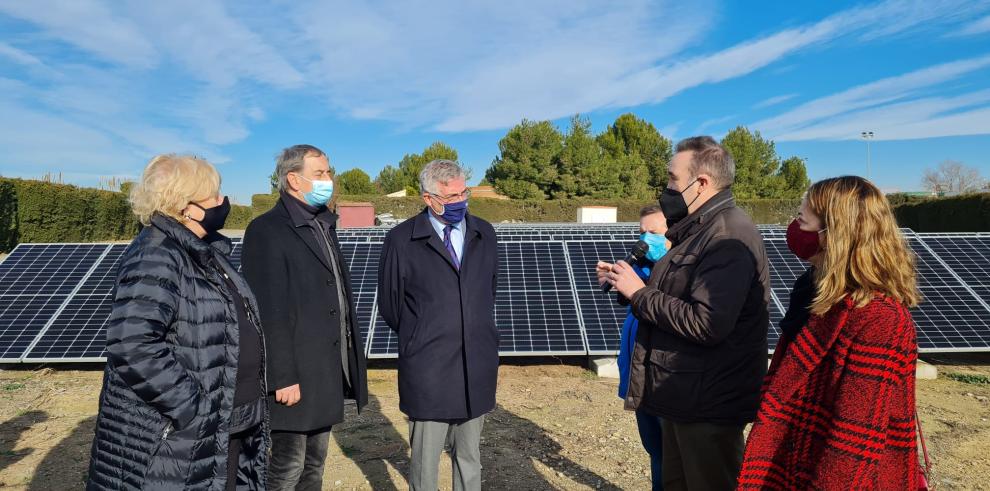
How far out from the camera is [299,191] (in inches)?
132

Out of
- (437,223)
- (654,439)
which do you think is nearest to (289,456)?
(437,223)

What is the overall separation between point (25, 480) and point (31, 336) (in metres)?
3.18

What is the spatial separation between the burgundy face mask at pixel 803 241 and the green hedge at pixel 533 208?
35516mm

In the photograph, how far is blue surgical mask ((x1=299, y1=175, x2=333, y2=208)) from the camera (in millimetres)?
3367

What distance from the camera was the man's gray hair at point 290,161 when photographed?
3.35 m

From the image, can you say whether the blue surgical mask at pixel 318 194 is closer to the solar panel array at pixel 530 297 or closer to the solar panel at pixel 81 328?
the solar panel array at pixel 530 297

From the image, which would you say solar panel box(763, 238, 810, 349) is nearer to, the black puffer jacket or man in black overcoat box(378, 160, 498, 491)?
man in black overcoat box(378, 160, 498, 491)

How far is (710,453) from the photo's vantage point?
254cm

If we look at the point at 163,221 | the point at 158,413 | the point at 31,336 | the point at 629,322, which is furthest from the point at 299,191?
the point at 31,336

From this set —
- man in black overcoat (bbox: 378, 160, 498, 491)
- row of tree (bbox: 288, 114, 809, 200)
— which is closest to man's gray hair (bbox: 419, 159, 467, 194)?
man in black overcoat (bbox: 378, 160, 498, 491)

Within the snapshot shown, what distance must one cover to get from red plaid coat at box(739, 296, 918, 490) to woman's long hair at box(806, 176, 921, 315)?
4cm

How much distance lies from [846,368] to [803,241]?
0.50 metres

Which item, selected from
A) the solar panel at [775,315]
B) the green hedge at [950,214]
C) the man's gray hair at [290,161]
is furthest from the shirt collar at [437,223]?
the green hedge at [950,214]

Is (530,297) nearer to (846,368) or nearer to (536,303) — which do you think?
(536,303)
